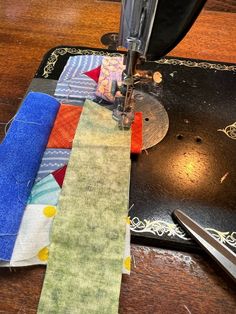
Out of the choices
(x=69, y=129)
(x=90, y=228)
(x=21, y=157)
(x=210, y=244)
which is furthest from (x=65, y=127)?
(x=210, y=244)

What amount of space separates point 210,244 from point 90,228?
22 cm

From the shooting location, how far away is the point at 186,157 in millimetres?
685

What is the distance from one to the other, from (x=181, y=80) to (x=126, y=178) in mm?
403

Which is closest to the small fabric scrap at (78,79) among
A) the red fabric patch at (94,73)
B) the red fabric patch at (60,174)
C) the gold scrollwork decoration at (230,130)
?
the red fabric patch at (94,73)

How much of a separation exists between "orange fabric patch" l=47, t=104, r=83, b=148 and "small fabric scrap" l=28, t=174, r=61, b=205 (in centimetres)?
9

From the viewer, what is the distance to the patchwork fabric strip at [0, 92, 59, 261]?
1.72ft

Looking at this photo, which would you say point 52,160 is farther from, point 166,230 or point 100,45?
point 100,45

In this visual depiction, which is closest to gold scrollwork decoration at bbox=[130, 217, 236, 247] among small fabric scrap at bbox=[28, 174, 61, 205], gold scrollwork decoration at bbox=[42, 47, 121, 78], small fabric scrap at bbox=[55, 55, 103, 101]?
small fabric scrap at bbox=[28, 174, 61, 205]

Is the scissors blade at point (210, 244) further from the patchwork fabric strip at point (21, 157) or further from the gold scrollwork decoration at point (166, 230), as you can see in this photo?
the patchwork fabric strip at point (21, 157)

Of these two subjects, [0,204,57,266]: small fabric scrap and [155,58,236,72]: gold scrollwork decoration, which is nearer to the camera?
[0,204,57,266]: small fabric scrap

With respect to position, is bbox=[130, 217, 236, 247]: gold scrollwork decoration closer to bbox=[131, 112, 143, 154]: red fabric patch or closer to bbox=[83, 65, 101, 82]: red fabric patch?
bbox=[131, 112, 143, 154]: red fabric patch

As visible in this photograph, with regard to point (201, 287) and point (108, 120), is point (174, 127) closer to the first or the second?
point (108, 120)

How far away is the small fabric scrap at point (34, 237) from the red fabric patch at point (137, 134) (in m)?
0.23

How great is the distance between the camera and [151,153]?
687mm
